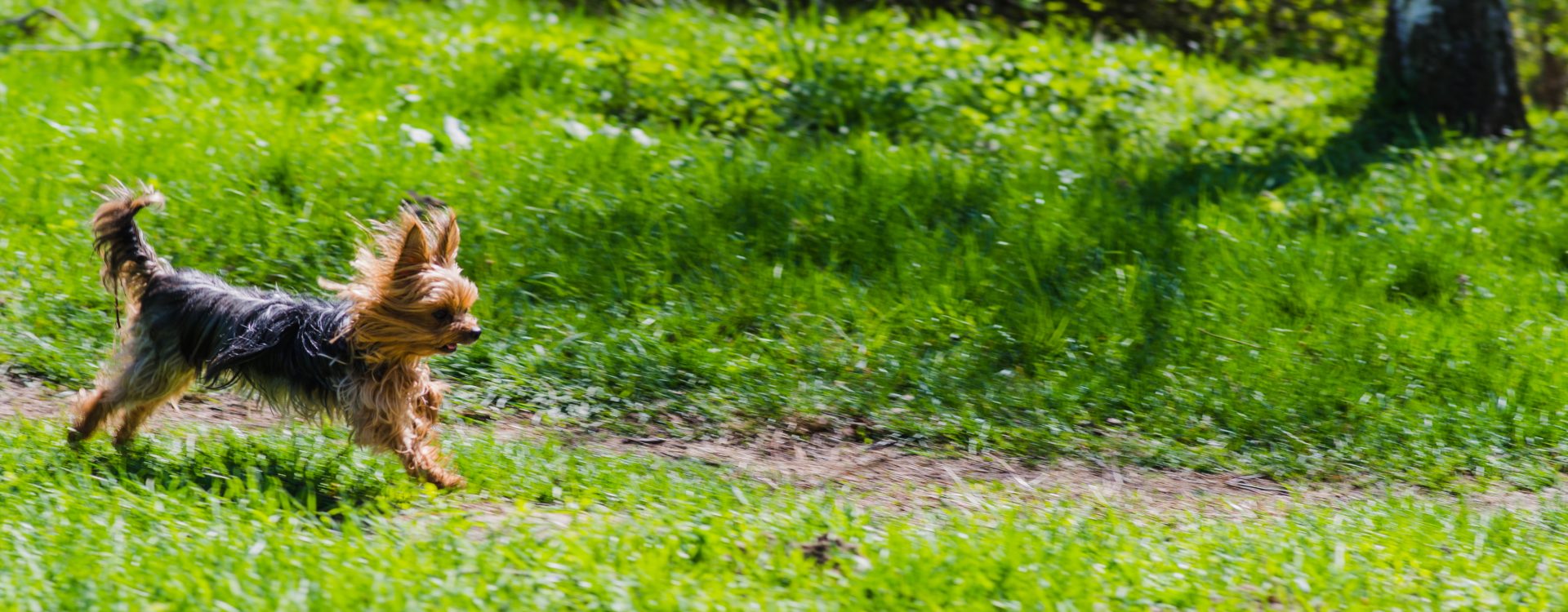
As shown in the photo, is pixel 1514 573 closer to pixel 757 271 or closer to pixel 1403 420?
pixel 1403 420

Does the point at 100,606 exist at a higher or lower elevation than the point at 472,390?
higher

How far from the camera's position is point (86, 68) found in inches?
368

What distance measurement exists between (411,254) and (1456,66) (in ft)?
25.8

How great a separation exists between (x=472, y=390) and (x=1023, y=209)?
10.6 feet

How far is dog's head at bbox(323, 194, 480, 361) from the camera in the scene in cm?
462

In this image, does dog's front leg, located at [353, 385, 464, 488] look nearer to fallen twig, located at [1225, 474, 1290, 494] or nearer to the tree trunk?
fallen twig, located at [1225, 474, 1290, 494]

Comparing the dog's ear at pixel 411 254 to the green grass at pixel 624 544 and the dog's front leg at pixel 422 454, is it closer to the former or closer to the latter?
the dog's front leg at pixel 422 454

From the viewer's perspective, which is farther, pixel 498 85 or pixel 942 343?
pixel 498 85

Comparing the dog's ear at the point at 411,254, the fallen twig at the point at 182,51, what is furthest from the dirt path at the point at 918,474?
the fallen twig at the point at 182,51

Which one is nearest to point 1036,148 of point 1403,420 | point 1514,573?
point 1403,420

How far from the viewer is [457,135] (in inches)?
330

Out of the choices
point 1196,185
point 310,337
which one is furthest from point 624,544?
point 1196,185

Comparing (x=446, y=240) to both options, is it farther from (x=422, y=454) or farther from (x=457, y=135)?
(x=457, y=135)

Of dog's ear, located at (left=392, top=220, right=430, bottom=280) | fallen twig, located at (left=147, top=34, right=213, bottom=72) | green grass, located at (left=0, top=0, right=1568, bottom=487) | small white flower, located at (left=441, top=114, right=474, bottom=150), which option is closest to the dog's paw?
dog's ear, located at (left=392, top=220, right=430, bottom=280)
